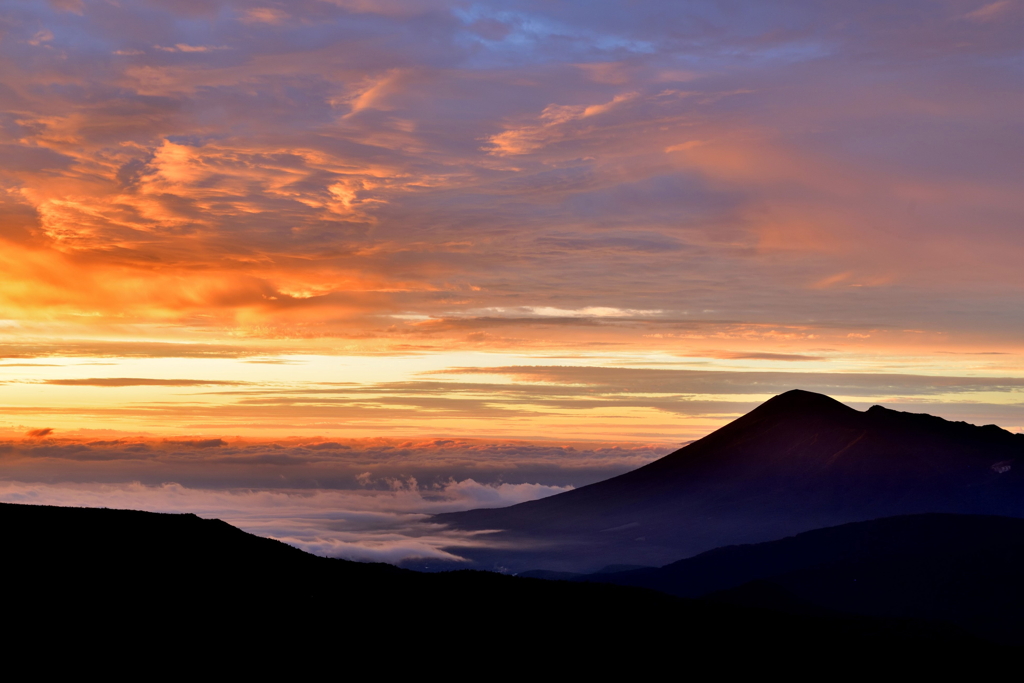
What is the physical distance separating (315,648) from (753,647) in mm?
52523

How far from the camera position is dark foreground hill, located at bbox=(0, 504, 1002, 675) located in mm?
74438

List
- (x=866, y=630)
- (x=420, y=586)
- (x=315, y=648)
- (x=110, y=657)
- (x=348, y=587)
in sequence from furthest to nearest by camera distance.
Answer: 1. (x=866, y=630)
2. (x=420, y=586)
3. (x=348, y=587)
4. (x=315, y=648)
5. (x=110, y=657)

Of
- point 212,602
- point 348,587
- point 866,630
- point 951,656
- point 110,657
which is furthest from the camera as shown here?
point 866,630

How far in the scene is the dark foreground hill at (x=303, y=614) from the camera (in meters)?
74.4

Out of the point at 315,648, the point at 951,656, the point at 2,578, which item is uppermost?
the point at 2,578

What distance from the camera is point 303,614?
86.4 meters

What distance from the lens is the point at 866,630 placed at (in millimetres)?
129750

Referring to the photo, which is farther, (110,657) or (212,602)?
(212,602)

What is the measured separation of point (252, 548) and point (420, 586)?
1949 cm

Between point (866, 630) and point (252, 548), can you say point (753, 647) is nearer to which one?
point (866, 630)

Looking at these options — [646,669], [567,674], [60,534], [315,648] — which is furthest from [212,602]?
[646,669]

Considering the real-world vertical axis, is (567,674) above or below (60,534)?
below

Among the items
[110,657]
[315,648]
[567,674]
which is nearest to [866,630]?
[567,674]

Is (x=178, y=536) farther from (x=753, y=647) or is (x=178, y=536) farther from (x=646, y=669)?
(x=753, y=647)
